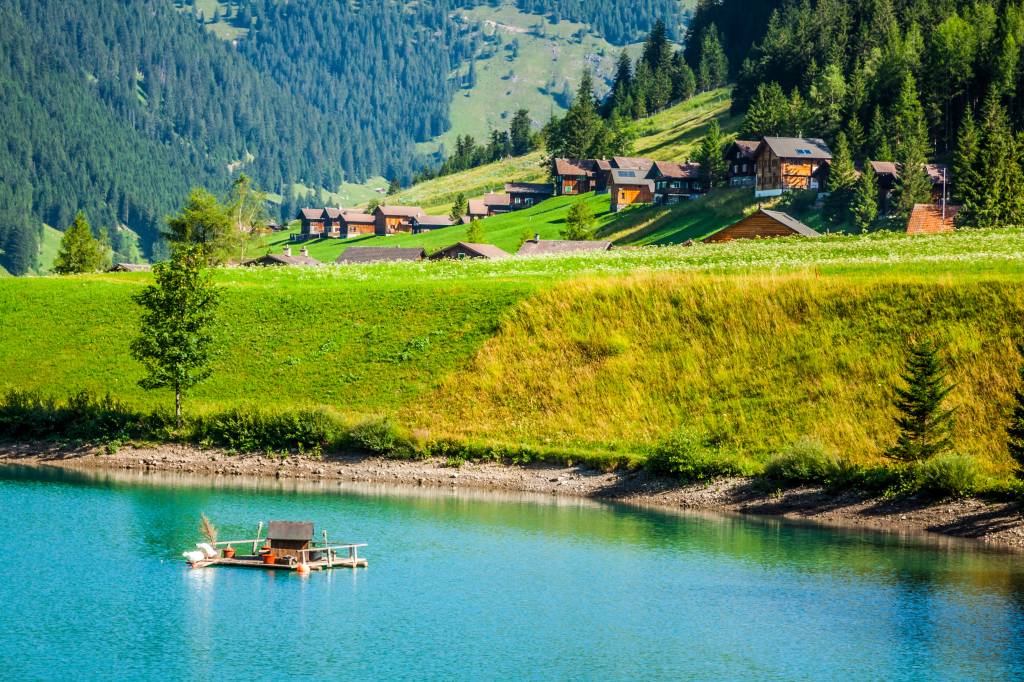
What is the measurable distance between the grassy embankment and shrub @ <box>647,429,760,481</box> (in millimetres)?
363

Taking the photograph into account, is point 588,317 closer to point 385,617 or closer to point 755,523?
point 755,523

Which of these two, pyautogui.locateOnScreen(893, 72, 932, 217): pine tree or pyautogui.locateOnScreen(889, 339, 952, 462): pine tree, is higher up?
pyautogui.locateOnScreen(893, 72, 932, 217): pine tree

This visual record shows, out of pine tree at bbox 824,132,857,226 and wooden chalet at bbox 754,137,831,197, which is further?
wooden chalet at bbox 754,137,831,197

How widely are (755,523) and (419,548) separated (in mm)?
16199

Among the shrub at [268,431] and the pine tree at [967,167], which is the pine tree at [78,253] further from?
the pine tree at [967,167]

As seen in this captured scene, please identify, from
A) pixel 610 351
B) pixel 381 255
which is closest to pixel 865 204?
pixel 381 255

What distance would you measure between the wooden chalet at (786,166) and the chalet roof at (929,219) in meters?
30.7

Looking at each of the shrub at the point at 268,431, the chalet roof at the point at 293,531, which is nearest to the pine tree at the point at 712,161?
the shrub at the point at 268,431

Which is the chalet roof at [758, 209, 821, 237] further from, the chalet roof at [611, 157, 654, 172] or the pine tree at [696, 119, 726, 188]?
the chalet roof at [611, 157, 654, 172]

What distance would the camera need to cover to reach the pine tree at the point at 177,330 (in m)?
68.5

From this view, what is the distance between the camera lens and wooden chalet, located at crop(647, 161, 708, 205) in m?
183

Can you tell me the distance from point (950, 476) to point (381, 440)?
96.0 feet

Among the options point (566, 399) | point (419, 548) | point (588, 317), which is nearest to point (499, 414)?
point (566, 399)

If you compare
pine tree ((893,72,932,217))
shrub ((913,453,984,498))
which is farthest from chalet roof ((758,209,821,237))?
shrub ((913,453,984,498))
